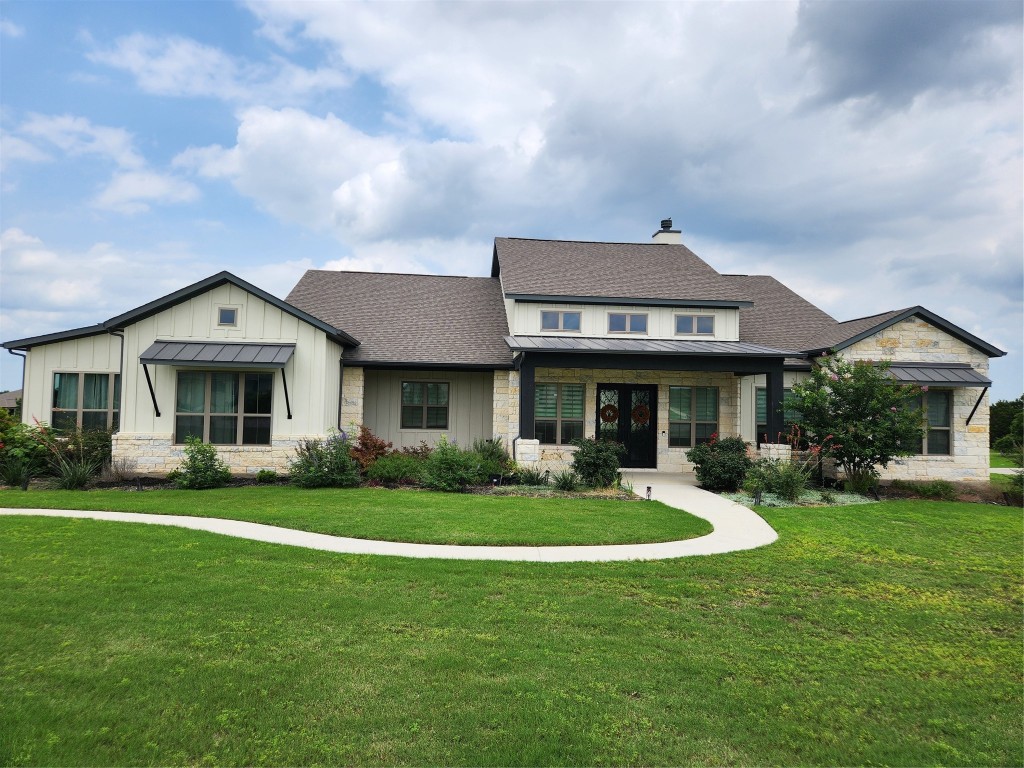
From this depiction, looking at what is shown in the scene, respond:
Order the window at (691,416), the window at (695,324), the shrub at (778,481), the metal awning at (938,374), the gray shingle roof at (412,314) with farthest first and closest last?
the window at (695,324), the window at (691,416), the gray shingle roof at (412,314), the metal awning at (938,374), the shrub at (778,481)

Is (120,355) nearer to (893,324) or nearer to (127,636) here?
(127,636)

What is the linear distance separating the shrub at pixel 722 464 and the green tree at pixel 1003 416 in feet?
78.8

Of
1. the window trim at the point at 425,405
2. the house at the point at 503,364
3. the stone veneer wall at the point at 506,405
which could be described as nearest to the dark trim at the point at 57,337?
the house at the point at 503,364

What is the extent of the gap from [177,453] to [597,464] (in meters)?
10.1

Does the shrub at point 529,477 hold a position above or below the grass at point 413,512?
above

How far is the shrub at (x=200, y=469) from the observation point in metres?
12.8

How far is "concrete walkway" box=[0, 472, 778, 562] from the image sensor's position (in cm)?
762

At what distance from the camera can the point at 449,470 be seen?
13.1 metres

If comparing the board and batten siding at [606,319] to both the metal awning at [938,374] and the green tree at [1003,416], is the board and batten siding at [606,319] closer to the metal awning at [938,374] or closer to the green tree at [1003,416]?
the metal awning at [938,374]

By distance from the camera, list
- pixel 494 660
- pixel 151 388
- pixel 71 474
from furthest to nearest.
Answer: pixel 151 388 → pixel 71 474 → pixel 494 660

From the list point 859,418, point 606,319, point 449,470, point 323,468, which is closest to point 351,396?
point 323,468

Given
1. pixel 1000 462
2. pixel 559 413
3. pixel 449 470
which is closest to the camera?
pixel 449 470

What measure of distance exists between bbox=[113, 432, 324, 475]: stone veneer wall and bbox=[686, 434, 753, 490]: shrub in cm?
960

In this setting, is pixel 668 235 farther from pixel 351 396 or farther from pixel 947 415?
pixel 351 396
